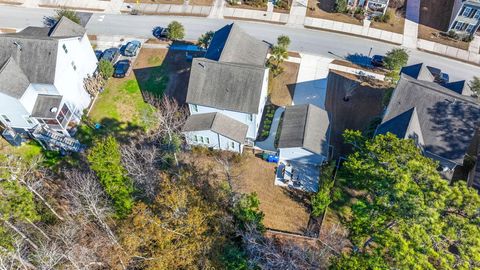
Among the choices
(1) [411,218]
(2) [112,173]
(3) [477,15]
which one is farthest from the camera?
(3) [477,15]


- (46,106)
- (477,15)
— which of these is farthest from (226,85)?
(477,15)

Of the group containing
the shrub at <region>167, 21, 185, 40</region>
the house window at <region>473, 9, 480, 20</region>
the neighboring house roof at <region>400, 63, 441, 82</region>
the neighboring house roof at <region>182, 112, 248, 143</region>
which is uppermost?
the house window at <region>473, 9, 480, 20</region>

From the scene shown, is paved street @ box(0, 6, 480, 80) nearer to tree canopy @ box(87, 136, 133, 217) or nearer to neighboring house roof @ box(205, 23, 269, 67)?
neighboring house roof @ box(205, 23, 269, 67)

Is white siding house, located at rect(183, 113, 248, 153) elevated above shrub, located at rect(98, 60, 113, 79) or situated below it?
below

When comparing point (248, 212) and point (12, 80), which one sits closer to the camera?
point (248, 212)

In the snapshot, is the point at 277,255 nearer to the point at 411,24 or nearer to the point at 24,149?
the point at 24,149

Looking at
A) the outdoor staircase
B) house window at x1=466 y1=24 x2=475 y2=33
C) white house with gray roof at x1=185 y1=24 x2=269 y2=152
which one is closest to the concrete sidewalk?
house window at x1=466 y1=24 x2=475 y2=33
